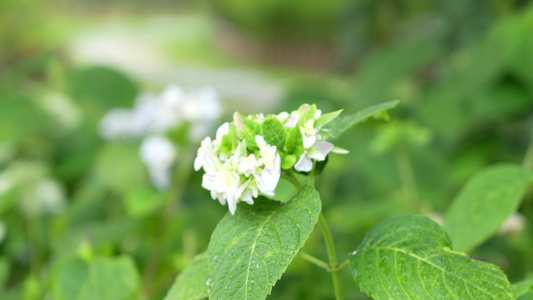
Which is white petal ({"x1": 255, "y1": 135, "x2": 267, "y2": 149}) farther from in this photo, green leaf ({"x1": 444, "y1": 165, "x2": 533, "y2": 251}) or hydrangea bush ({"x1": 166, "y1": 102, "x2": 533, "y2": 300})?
green leaf ({"x1": 444, "y1": 165, "x2": 533, "y2": 251})

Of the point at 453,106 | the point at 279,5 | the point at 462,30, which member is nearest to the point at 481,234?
the point at 453,106

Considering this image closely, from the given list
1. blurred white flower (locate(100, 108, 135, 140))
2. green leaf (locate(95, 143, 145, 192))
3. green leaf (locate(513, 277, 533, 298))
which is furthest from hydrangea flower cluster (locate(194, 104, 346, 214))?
blurred white flower (locate(100, 108, 135, 140))

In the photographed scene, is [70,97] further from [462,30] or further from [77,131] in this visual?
[462,30]

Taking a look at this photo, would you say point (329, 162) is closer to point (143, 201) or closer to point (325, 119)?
point (143, 201)

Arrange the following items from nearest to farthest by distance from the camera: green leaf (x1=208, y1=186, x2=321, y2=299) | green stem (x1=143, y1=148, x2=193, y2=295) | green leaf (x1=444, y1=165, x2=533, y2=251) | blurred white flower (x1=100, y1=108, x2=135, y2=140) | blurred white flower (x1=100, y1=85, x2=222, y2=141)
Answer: green leaf (x1=208, y1=186, x2=321, y2=299), green leaf (x1=444, y1=165, x2=533, y2=251), green stem (x1=143, y1=148, x2=193, y2=295), blurred white flower (x1=100, y1=85, x2=222, y2=141), blurred white flower (x1=100, y1=108, x2=135, y2=140)

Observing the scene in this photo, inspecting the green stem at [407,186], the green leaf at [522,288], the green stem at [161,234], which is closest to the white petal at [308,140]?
the green leaf at [522,288]

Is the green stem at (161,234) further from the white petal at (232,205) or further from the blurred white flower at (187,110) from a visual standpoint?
the white petal at (232,205)
